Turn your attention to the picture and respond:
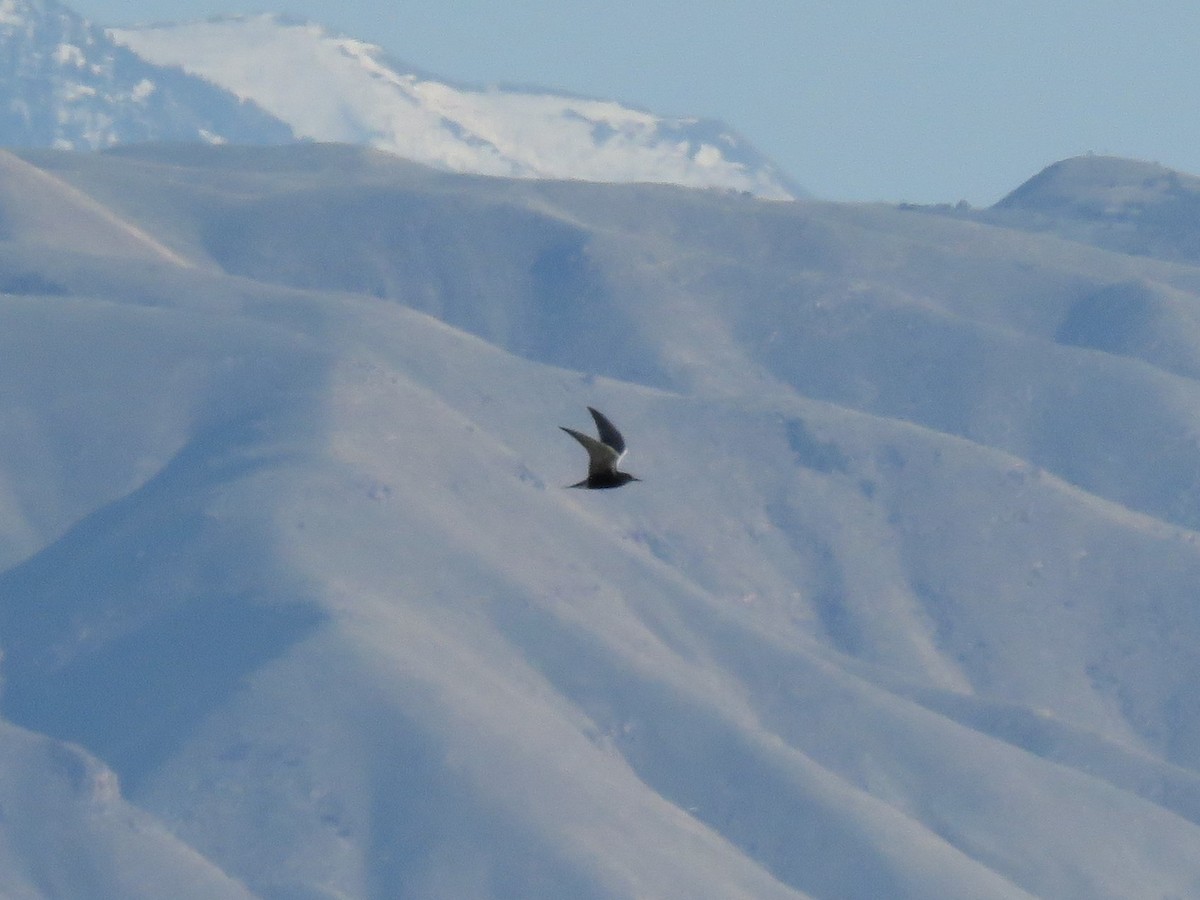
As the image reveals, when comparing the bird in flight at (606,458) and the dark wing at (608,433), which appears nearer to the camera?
the dark wing at (608,433)

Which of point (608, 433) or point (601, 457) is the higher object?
point (608, 433)

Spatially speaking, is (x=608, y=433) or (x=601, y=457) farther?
(x=601, y=457)

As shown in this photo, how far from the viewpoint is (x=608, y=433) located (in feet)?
122

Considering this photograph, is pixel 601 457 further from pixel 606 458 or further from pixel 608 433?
pixel 608 433

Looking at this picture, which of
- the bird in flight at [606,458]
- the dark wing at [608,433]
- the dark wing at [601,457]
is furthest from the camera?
the dark wing at [601,457]

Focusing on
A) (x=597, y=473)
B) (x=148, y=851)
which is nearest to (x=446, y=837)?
(x=148, y=851)

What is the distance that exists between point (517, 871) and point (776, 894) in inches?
733

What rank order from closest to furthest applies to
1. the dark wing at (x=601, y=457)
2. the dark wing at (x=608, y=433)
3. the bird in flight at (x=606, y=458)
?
the dark wing at (x=608, y=433)
the bird in flight at (x=606, y=458)
the dark wing at (x=601, y=457)

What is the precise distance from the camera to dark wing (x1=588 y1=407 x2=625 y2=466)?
36.5 meters

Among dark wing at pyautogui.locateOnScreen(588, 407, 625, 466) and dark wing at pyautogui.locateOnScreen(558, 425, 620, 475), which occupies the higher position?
dark wing at pyautogui.locateOnScreen(588, 407, 625, 466)

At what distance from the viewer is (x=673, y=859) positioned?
19800 centimetres

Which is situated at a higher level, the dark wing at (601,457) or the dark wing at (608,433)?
the dark wing at (608,433)

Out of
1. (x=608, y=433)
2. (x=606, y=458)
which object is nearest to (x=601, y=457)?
(x=606, y=458)

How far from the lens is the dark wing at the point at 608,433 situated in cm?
3653
